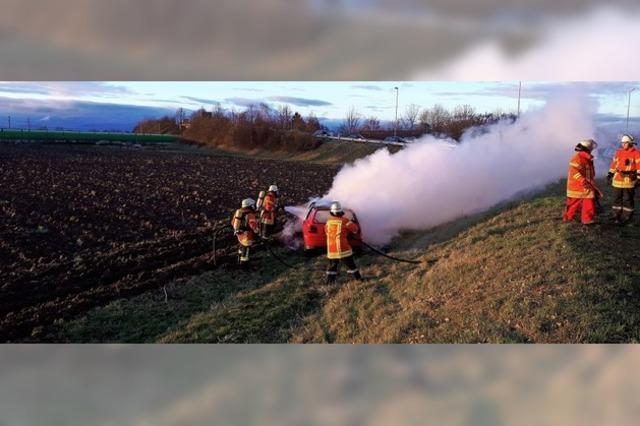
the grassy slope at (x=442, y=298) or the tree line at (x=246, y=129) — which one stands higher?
the tree line at (x=246, y=129)

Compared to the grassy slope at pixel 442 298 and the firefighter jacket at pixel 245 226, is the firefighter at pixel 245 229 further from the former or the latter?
the grassy slope at pixel 442 298

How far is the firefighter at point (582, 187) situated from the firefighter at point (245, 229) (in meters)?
4.34

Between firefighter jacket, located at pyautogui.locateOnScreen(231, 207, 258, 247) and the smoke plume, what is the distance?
1508mm

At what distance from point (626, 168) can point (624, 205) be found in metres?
0.52

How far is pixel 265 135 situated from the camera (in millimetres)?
9000

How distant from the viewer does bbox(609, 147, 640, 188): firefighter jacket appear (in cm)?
723

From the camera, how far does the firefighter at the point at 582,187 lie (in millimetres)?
6855

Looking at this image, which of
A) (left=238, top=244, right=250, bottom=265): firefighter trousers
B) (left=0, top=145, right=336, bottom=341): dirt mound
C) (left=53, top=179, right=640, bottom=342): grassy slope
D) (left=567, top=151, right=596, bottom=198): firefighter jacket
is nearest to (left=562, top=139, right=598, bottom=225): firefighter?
(left=567, top=151, right=596, bottom=198): firefighter jacket

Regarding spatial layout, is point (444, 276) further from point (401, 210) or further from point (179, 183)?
point (179, 183)

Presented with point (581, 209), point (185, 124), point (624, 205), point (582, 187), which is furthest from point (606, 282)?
point (185, 124)

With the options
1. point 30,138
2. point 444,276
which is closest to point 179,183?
point 30,138

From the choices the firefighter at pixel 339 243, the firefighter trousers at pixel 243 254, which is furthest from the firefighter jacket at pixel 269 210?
the firefighter at pixel 339 243

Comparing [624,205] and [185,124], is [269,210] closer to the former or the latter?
[185,124]

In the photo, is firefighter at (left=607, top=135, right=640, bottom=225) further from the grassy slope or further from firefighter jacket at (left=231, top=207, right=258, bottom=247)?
firefighter jacket at (left=231, top=207, right=258, bottom=247)
